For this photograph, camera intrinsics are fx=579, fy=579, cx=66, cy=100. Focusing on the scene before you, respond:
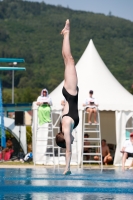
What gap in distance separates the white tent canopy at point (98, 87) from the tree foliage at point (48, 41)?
228ft

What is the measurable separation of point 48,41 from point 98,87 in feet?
331

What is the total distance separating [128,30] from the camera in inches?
4993

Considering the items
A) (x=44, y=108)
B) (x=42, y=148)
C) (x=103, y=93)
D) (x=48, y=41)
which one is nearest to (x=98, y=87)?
(x=103, y=93)

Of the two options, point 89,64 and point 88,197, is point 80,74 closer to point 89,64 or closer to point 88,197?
point 89,64

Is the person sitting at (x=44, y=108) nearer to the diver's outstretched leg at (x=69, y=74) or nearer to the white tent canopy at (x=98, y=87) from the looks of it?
the white tent canopy at (x=98, y=87)

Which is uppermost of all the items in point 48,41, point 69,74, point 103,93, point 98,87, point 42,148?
point 48,41

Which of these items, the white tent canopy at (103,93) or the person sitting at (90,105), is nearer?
the person sitting at (90,105)

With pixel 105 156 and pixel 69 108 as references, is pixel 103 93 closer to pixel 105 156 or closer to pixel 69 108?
pixel 105 156

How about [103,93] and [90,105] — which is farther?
[103,93]

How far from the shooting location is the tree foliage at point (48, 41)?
348 ft

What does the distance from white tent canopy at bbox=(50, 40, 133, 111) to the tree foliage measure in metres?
69.6

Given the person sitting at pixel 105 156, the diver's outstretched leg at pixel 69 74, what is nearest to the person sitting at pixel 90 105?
the person sitting at pixel 105 156

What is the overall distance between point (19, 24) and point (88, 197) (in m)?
125

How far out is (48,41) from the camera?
121m
